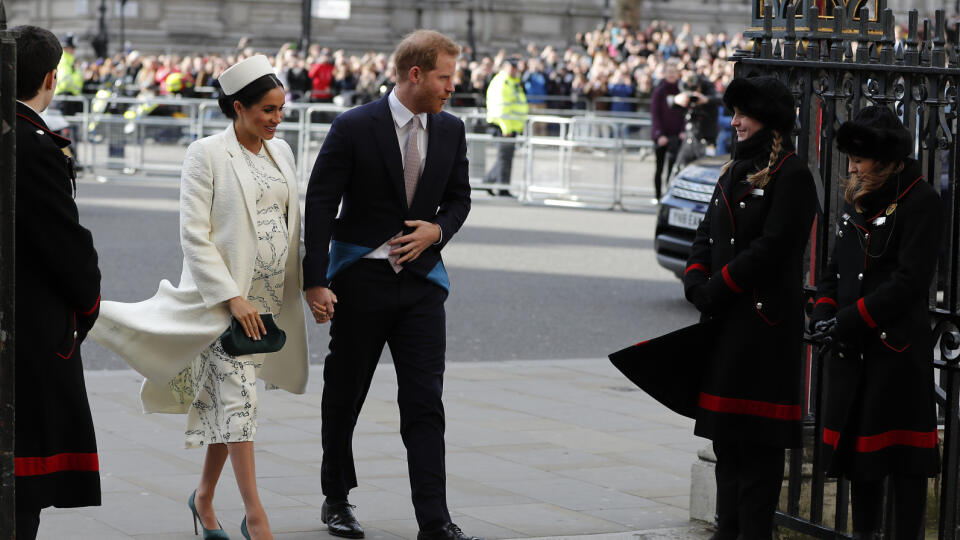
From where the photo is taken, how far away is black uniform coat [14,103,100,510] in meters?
4.16

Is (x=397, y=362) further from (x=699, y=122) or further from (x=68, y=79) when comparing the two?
(x=68, y=79)

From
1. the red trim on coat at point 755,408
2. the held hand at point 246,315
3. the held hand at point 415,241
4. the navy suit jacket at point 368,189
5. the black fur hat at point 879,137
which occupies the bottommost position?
the red trim on coat at point 755,408

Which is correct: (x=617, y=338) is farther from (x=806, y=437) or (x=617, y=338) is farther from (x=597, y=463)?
(x=806, y=437)

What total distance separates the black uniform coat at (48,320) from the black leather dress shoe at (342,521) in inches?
53.1

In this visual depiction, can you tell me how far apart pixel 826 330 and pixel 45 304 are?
2.31 meters

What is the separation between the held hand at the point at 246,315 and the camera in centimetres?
509

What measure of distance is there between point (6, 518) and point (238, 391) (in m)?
1.66

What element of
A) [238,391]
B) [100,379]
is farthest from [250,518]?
[100,379]

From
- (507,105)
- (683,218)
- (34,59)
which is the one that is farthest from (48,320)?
(507,105)

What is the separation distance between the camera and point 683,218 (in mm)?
12523

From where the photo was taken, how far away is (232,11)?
47594mm

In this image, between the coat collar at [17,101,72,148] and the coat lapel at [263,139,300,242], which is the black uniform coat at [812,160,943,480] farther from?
the coat collar at [17,101,72,148]

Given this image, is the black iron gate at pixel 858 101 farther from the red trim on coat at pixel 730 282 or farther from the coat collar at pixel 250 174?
the coat collar at pixel 250 174

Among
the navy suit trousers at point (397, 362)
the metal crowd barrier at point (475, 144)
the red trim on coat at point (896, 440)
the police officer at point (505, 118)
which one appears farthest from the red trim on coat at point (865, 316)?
the police officer at point (505, 118)
